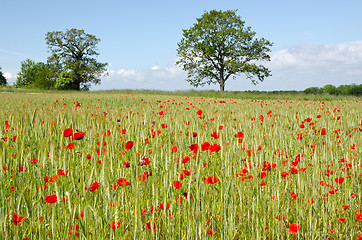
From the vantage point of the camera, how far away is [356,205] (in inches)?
86.8

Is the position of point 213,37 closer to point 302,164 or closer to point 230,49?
point 230,49

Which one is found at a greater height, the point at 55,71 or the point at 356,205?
the point at 55,71

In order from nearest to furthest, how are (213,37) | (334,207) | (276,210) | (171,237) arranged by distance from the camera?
(171,237) → (276,210) → (334,207) → (213,37)

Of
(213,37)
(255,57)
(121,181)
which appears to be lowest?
(121,181)

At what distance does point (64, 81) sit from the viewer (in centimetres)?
4028

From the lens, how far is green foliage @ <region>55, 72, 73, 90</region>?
133 feet

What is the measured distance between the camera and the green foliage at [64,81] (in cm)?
4041

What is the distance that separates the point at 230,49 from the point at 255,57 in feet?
10.6

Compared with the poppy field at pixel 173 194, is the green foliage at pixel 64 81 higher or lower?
higher

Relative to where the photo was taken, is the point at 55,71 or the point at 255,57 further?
the point at 55,71

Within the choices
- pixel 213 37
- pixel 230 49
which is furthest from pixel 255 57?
pixel 213 37

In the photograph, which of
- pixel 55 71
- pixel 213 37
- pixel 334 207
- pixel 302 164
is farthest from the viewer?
pixel 55 71

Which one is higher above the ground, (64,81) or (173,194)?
(64,81)

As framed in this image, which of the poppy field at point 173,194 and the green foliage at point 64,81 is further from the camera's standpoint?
the green foliage at point 64,81
